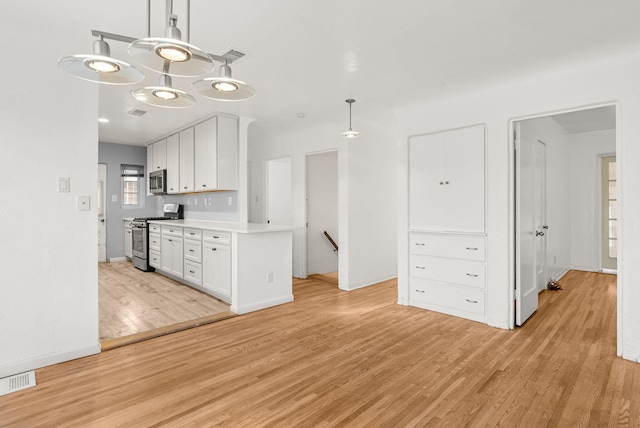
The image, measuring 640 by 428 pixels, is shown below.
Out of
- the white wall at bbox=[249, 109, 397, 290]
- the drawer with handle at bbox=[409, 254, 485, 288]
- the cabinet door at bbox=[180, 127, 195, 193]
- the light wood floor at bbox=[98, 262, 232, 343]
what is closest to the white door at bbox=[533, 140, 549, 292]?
the drawer with handle at bbox=[409, 254, 485, 288]

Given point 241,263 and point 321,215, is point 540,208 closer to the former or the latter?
point 321,215

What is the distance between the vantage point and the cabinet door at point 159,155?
20.8 ft

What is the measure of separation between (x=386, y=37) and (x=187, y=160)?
4044 millimetres

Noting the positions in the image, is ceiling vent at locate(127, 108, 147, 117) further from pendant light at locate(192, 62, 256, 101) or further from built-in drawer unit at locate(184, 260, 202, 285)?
pendant light at locate(192, 62, 256, 101)

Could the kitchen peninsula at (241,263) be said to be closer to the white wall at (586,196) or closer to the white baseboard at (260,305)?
the white baseboard at (260,305)

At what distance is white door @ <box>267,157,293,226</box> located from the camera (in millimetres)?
6375

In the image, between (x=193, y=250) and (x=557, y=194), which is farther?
(x=557, y=194)

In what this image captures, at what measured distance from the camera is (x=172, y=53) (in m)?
1.41

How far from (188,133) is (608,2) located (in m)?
5.14

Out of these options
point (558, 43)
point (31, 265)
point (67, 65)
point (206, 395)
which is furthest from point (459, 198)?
point (31, 265)

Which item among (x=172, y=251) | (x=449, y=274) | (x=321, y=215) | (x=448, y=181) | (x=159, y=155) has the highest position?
(x=159, y=155)

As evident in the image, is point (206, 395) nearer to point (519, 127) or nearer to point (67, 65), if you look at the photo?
point (67, 65)

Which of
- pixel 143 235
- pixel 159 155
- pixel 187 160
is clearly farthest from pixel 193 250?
pixel 159 155

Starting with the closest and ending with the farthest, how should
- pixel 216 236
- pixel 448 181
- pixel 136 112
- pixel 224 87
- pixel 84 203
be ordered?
pixel 224 87 < pixel 84 203 < pixel 448 181 < pixel 216 236 < pixel 136 112
